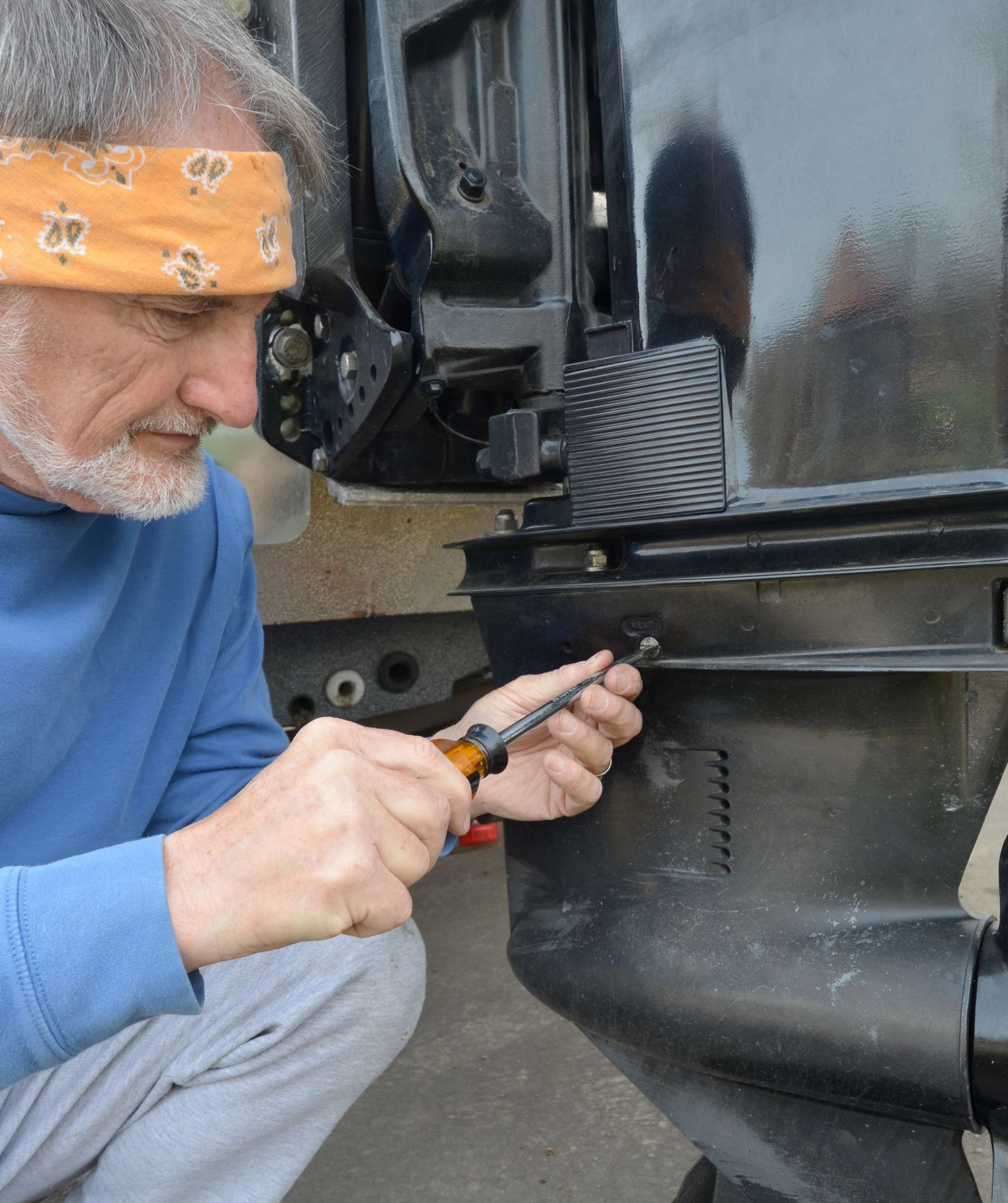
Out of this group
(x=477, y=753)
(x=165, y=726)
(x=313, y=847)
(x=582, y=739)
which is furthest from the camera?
(x=165, y=726)

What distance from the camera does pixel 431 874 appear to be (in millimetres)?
2564

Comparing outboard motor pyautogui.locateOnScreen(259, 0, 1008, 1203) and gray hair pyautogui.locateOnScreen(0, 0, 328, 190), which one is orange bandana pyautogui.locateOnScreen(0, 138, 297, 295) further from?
outboard motor pyautogui.locateOnScreen(259, 0, 1008, 1203)

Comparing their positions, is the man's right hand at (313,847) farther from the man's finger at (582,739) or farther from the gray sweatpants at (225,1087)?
the gray sweatpants at (225,1087)

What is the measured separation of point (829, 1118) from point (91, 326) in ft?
2.92

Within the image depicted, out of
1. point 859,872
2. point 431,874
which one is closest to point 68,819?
point 859,872

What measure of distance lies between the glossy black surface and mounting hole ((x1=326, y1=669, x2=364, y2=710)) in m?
1.20

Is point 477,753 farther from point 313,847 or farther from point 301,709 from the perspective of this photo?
point 301,709

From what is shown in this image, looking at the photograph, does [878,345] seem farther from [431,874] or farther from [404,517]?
[431,874]

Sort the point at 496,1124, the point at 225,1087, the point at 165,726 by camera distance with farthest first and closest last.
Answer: the point at 496,1124, the point at 165,726, the point at 225,1087

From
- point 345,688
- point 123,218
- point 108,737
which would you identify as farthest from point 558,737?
point 345,688

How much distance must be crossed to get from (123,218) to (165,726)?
57cm

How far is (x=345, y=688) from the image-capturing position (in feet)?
6.69

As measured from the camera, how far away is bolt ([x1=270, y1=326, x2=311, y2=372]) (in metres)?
1.30

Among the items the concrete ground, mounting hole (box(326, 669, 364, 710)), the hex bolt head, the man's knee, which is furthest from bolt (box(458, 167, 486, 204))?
the concrete ground
